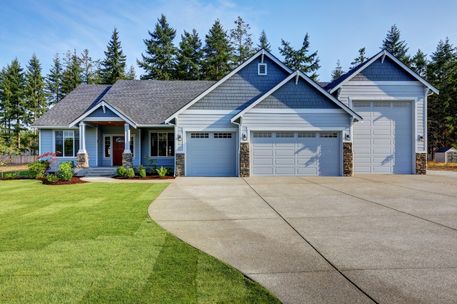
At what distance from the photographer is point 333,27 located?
13.9m

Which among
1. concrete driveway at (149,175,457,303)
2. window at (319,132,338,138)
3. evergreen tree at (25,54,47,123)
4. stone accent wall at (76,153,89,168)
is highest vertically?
evergreen tree at (25,54,47,123)

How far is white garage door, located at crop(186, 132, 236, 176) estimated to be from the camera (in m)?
15.5

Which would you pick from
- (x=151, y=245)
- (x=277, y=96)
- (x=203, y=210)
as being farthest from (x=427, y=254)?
(x=277, y=96)

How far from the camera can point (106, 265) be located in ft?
11.9

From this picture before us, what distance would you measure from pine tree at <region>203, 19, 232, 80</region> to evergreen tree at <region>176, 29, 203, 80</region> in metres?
0.99

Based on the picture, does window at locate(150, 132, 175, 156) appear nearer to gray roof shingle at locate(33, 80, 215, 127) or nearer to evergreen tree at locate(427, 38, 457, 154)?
gray roof shingle at locate(33, 80, 215, 127)

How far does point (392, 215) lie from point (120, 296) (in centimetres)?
606

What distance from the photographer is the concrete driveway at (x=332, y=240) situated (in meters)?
3.06

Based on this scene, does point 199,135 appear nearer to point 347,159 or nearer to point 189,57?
point 347,159

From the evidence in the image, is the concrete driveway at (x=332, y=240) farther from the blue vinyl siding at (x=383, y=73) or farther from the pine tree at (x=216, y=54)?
the pine tree at (x=216, y=54)

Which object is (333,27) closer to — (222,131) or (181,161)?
(222,131)

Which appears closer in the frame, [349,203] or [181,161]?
[349,203]

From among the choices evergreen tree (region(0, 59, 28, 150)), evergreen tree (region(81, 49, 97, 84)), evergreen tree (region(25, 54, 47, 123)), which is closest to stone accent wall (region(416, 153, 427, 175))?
evergreen tree (region(81, 49, 97, 84))

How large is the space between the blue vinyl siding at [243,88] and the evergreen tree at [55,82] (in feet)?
134
